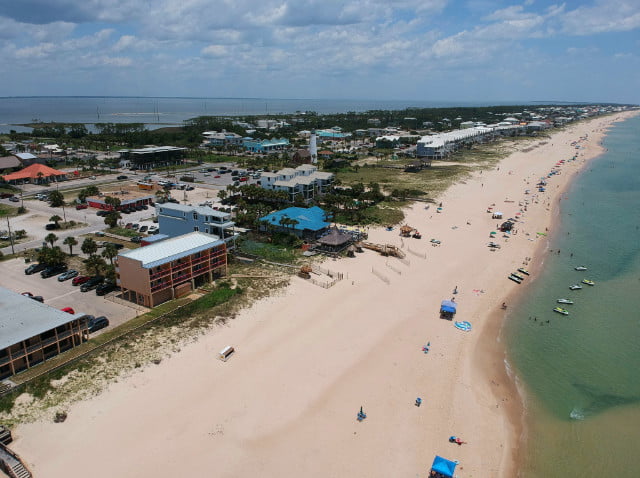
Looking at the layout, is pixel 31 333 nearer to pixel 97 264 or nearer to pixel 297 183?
pixel 97 264

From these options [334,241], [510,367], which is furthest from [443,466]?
[334,241]

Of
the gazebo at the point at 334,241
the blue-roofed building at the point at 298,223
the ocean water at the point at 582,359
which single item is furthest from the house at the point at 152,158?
the ocean water at the point at 582,359

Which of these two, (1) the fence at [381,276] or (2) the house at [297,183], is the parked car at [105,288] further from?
(2) the house at [297,183]

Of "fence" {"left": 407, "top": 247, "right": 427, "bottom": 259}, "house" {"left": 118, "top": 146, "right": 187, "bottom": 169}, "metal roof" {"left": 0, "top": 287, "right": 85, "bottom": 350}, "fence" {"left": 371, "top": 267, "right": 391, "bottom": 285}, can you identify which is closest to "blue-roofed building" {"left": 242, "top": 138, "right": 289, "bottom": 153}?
"house" {"left": 118, "top": 146, "right": 187, "bottom": 169}

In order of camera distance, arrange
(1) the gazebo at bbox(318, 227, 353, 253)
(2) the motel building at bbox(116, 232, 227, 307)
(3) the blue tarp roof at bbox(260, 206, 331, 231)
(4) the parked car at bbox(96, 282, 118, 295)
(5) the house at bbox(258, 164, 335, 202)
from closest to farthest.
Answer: (2) the motel building at bbox(116, 232, 227, 307) → (4) the parked car at bbox(96, 282, 118, 295) → (1) the gazebo at bbox(318, 227, 353, 253) → (3) the blue tarp roof at bbox(260, 206, 331, 231) → (5) the house at bbox(258, 164, 335, 202)

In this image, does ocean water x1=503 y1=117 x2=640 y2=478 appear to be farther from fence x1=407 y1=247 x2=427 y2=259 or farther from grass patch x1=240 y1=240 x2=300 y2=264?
grass patch x1=240 y1=240 x2=300 y2=264

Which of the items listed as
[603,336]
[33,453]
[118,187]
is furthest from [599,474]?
[118,187]

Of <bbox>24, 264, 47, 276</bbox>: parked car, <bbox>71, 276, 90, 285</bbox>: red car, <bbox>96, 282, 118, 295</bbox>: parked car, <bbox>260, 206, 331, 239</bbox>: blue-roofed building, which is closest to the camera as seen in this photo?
<bbox>96, 282, 118, 295</bbox>: parked car
